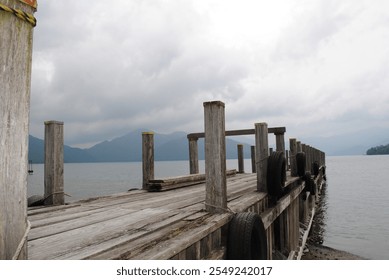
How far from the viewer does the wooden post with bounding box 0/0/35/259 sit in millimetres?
1716

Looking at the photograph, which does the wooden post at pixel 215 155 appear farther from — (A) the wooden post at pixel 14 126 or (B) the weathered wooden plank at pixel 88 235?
(A) the wooden post at pixel 14 126

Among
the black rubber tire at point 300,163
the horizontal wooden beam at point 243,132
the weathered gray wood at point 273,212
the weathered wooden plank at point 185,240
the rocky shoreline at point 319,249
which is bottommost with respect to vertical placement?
the rocky shoreline at point 319,249

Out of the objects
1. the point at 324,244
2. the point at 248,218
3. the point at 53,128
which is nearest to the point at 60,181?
the point at 53,128

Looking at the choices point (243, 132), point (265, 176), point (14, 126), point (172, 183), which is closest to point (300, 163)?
point (243, 132)

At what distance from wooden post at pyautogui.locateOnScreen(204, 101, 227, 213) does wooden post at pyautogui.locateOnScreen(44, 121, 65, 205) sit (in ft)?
9.20

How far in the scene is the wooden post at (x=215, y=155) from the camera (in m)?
4.01

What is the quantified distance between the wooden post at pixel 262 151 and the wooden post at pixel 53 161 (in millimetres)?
4093

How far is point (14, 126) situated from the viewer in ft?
5.82

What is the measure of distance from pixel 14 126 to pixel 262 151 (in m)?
5.58

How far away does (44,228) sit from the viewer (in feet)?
11.3

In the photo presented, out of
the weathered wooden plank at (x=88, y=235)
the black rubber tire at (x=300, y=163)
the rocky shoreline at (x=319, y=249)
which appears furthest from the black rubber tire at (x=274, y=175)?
the rocky shoreline at (x=319, y=249)

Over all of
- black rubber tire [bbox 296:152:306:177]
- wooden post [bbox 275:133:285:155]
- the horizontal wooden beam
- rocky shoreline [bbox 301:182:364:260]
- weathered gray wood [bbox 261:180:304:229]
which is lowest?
rocky shoreline [bbox 301:182:364:260]

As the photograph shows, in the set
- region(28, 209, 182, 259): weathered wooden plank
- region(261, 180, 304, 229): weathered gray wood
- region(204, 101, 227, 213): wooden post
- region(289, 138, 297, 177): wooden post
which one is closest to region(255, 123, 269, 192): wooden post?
region(261, 180, 304, 229): weathered gray wood

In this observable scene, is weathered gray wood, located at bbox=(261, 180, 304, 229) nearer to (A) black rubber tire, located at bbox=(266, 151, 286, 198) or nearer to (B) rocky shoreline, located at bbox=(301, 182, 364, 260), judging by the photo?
(A) black rubber tire, located at bbox=(266, 151, 286, 198)
